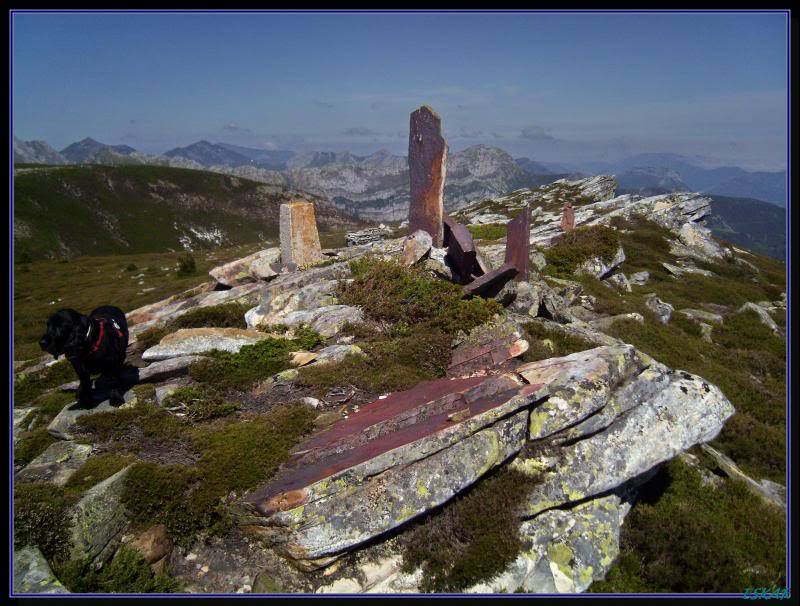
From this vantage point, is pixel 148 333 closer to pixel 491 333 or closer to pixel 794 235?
pixel 491 333

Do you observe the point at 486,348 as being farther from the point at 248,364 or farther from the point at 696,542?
the point at 248,364

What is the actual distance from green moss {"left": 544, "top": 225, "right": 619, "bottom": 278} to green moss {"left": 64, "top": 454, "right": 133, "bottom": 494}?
2078 centimetres

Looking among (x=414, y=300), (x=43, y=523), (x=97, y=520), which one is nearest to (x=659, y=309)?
(x=414, y=300)

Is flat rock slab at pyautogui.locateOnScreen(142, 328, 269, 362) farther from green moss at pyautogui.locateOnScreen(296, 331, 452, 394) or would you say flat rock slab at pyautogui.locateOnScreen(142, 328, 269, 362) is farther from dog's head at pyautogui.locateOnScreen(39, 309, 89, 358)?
dog's head at pyautogui.locateOnScreen(39, 309, 89, 358)

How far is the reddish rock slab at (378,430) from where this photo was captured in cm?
630

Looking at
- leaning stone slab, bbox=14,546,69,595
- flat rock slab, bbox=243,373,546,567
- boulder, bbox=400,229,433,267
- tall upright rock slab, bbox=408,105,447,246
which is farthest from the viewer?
tall upright rock slab, bbox=408,105,447,246

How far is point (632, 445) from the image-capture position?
A: 23.8 feet

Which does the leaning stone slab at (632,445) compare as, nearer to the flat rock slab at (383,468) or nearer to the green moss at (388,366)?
the flat rock slab at (383,468)

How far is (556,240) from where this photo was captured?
2962 cm

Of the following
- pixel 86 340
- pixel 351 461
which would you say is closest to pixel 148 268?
pixel 86 340

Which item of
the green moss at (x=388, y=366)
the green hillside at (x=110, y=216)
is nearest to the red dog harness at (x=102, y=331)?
the green moss at (x=388, y=366)

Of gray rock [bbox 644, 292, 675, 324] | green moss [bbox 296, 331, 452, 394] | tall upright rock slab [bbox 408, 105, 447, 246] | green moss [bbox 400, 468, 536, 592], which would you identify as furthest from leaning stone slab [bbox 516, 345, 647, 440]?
gray rock [bbox 644, 292, 675, 324]

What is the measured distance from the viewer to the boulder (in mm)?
16109

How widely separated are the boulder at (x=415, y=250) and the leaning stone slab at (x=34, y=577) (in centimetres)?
1224
